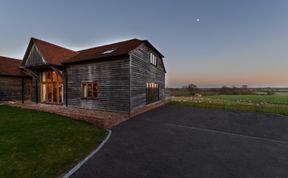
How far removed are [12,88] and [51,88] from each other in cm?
619

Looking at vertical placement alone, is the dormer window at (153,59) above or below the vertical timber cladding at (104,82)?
above

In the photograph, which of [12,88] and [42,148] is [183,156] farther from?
[12,88]

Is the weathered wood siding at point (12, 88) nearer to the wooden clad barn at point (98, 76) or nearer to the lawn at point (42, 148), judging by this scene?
the wooden clad barn at point (98, 76)

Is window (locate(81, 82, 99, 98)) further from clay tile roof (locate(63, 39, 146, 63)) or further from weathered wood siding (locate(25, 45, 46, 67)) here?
weathered wood siding (locate(25, 45, 46, 67))

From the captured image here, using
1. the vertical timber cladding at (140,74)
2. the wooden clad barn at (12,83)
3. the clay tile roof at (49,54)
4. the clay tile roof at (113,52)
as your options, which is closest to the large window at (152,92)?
the vertical timber cladding at (140,74)

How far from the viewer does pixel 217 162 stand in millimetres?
3793

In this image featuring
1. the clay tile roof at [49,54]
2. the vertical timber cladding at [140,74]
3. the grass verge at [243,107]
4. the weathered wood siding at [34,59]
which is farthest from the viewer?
the grass verge at [243,107]

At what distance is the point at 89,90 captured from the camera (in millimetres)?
10891

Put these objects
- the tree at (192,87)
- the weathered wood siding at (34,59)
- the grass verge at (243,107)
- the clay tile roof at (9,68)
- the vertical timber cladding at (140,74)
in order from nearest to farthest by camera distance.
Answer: the vertical timber cladding at (140,74)
the weathered wood siding at (34,59)
the grass verge at (243,107)
the clay tile roof at (9,68)
the tree at (192,87)

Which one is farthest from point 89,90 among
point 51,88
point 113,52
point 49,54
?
point 49,54

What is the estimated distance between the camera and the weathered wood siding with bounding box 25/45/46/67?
39.5 ft

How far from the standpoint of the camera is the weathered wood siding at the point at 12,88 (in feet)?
45.7

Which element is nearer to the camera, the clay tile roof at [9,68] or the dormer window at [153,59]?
the dormer window at [153,59]

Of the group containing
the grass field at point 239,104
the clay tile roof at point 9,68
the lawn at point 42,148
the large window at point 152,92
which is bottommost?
the grass field at point 239,104
